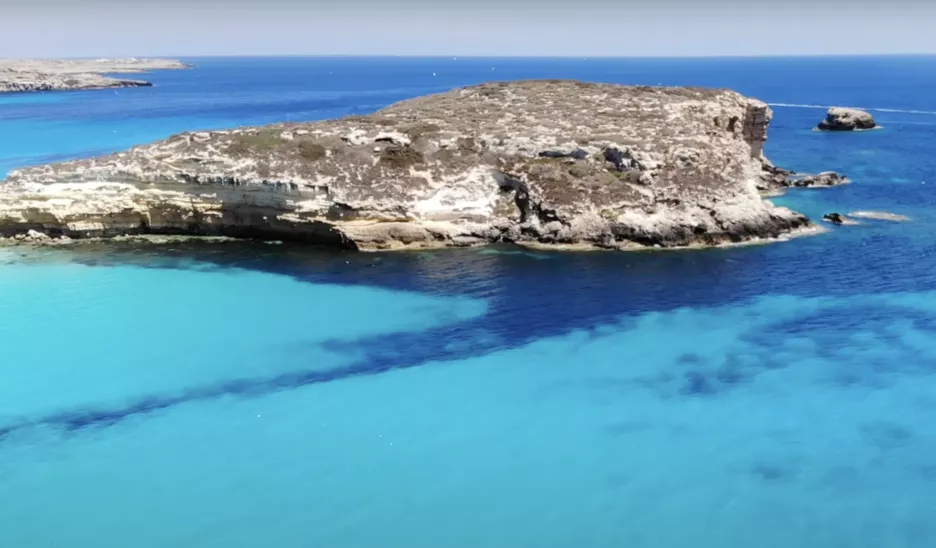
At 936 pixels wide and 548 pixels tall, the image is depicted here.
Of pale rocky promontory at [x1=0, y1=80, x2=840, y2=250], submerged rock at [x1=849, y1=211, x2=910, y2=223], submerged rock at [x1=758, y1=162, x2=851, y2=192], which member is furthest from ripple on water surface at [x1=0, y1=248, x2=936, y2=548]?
submerged rock at [x1=758, y1=162, x2=851, y2=192]

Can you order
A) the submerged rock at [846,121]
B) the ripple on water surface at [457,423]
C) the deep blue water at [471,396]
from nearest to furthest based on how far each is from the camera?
the ripple on water surface at [457,423], the deep blue water at [471,396], the submerged rock at [846,121]

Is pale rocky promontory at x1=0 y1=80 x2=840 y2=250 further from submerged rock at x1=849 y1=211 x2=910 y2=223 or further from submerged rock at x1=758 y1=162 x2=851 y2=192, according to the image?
submerged rock at x1=758 y1=162 x2=851 y2=192

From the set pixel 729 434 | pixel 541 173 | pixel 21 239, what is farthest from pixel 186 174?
pixel 729 434

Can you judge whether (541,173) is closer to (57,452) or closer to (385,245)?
(385,245)

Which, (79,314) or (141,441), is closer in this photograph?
(141,441)

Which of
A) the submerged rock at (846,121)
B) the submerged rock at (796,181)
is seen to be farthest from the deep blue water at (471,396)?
the submerged rock at (846,121)

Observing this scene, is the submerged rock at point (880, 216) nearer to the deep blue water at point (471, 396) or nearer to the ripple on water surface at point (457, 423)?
the deep blue water at point (471, 396)
